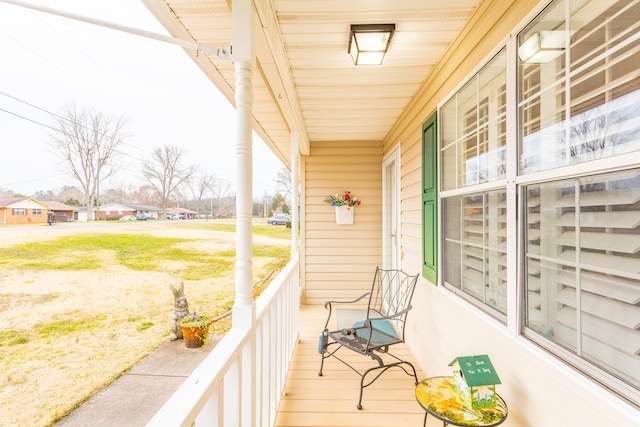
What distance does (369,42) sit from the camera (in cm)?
188

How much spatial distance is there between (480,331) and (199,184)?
181 centimetres

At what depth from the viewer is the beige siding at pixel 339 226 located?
15.2 ft

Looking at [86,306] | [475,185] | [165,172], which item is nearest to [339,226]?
[475,185]

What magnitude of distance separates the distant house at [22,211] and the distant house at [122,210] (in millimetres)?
289

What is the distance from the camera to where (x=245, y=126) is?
1.33 metres

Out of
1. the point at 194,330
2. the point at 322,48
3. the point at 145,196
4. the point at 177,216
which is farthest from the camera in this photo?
the point at 322,48

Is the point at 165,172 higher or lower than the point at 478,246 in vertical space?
higher

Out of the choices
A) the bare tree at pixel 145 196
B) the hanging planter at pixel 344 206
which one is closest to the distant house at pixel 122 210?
the bare tree at pixel 145 196

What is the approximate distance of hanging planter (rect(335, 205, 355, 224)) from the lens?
4523 millimetres

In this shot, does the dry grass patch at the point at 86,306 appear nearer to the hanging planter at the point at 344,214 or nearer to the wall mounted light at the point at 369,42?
the wall mounted light at the point at 369,42

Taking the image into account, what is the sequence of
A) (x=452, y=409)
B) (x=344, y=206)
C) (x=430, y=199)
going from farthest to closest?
(x=344, y=206), (x=430, y=199), (x=452, y=409)

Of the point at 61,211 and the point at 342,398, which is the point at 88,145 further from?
the point at 342,398

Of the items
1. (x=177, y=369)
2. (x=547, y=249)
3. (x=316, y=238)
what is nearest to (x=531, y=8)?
(x=547, y=249)

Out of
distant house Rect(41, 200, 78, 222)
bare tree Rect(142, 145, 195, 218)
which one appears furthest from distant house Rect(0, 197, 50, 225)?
bare tree Rect(142, 145, 195, 218)
